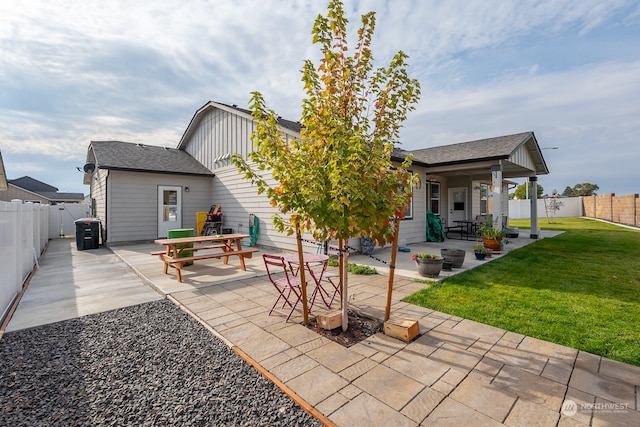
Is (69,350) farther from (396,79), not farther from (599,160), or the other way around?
(599,160)

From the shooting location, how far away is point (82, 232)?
987 cm

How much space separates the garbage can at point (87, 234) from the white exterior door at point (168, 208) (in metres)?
2.02

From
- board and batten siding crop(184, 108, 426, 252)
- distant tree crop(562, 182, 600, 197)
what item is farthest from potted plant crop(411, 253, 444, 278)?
distant tree crop(562, 182, 600, 197)

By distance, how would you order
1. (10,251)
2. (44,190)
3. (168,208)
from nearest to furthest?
(10,251) < (168,208) < (44,190)

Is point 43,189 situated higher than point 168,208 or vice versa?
point 43,189

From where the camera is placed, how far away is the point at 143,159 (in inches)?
459

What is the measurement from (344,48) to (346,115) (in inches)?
28.2

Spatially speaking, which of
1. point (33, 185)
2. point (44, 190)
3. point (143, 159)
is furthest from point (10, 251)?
point (33, 185)

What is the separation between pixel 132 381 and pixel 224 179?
1015cm

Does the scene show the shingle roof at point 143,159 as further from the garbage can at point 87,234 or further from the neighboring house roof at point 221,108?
the garbage can at point 87,234

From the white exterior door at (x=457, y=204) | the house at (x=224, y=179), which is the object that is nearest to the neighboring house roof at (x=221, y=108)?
the house at (x=224, y=179)

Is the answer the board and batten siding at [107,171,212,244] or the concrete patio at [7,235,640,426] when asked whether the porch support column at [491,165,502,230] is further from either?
the board and batten siding at [107,171,212,244]

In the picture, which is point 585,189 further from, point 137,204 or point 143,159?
point 137,204

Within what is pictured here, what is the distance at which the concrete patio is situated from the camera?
192 cm
